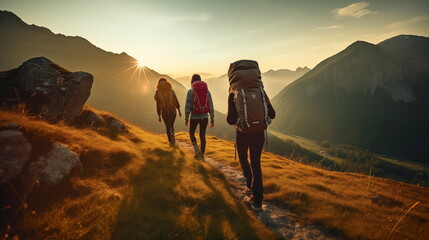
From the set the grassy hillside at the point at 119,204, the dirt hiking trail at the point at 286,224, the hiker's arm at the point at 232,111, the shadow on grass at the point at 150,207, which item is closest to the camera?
the grassy hillside at the point at 119,204

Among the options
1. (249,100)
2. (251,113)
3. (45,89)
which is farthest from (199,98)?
(45,89)

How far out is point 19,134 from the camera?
4008 mm

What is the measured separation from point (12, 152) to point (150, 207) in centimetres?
292

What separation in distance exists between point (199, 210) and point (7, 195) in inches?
140

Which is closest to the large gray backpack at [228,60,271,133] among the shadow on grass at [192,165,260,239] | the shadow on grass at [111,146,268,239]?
the shadow on grass at [192,165,260,239]

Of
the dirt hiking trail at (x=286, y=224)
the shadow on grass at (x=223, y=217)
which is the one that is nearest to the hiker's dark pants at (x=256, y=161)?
the dirt hiking trail at (x=286, y=224)

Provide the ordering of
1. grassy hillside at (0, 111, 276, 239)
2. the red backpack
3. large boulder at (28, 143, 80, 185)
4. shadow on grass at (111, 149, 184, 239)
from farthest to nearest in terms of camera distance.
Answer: the red backpack, large boulder at (28, 143, 80, 185), shadow on grass at (111, 149, 184, 239), grassy hillside at (0, 111, 276, 239)

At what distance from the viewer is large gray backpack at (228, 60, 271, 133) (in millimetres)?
5238

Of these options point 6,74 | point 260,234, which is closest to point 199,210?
point 260,234

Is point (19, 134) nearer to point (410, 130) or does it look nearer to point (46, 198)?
point (46, 198)

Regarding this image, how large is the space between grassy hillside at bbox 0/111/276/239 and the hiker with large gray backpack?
0.90 metres

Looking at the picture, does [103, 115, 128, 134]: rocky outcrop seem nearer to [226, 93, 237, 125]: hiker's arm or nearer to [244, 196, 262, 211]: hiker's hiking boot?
[226, 93, 237, 125]: hiker's arm

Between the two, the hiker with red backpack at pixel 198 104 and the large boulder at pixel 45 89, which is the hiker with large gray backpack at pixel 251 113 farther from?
the large boulder at pixel 45 89

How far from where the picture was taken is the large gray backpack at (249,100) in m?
5.24
